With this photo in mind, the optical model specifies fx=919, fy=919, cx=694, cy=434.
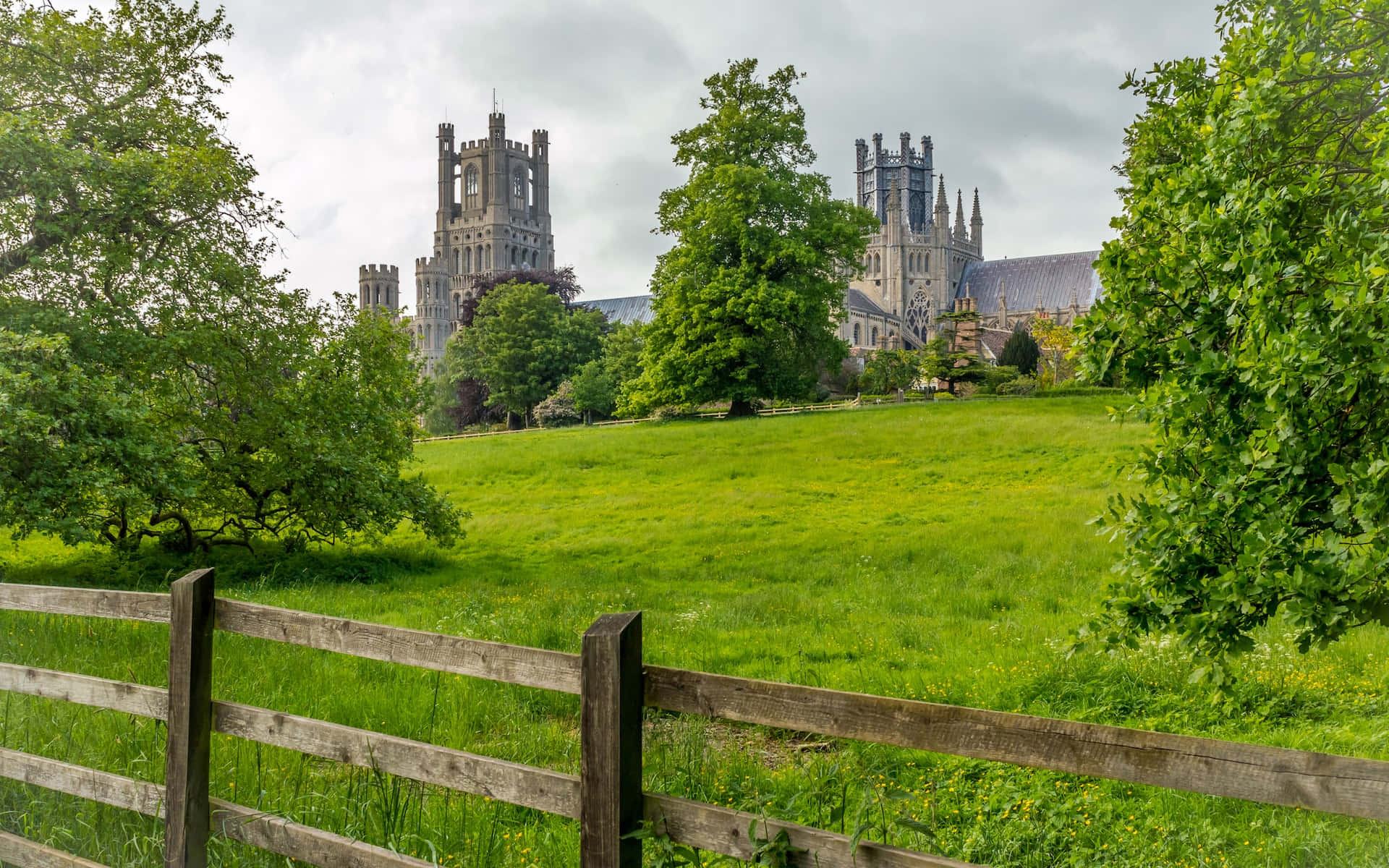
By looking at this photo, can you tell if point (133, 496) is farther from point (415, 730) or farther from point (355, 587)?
point (415, 730)

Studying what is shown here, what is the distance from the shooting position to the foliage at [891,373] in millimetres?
61000

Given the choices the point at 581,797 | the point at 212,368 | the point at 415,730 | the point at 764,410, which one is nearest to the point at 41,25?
the point at 212,368

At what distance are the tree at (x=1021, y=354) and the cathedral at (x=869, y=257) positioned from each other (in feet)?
121

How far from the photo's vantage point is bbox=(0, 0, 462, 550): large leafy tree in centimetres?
1180

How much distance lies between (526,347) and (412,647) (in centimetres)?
6209

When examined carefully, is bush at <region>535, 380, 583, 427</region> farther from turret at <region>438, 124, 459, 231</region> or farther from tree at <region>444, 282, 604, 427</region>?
turret at <region>438, 124, 459, 231</region>

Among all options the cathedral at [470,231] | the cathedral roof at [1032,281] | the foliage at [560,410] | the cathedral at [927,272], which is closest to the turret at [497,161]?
the cathedral at [470,231]

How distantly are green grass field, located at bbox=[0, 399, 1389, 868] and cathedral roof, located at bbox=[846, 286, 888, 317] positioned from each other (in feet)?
282

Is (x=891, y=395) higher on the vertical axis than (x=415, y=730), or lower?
higher

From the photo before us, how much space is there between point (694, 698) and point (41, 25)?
15748 mm

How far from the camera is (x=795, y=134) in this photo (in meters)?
41.9

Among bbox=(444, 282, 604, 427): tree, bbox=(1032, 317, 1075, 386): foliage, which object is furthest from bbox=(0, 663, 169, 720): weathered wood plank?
bbox=(444, 282, 604, 427): tree

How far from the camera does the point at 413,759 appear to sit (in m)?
3.95

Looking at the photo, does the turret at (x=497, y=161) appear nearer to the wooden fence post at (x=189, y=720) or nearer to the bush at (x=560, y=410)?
the bush at (x=560, y=410)
